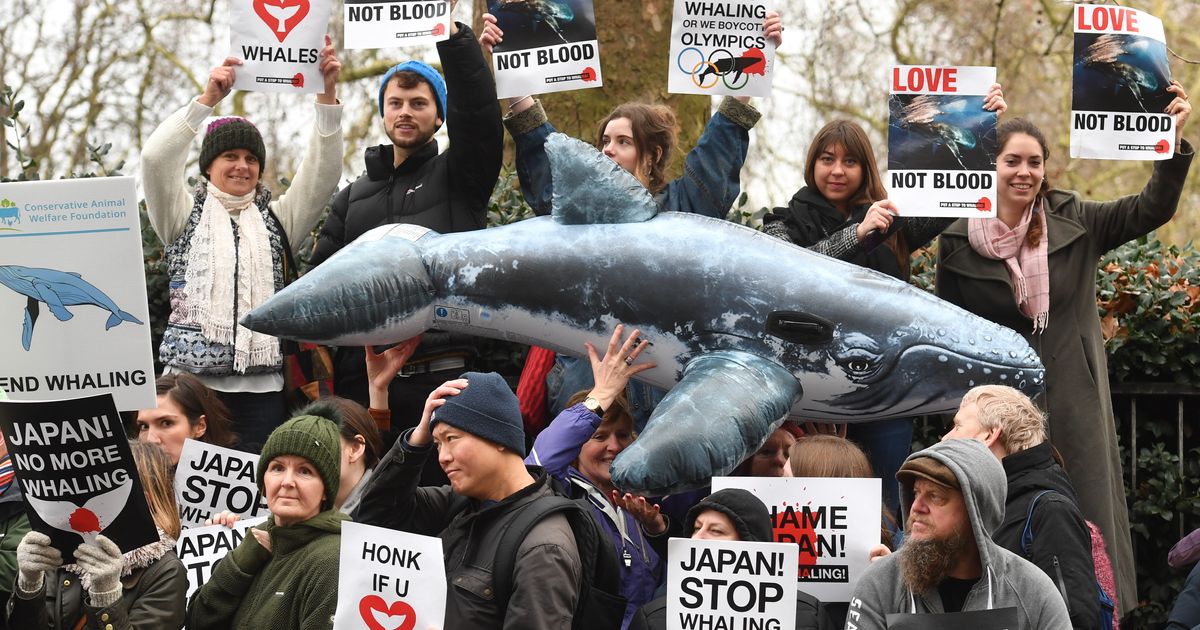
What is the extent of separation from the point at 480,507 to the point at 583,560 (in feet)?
1.15

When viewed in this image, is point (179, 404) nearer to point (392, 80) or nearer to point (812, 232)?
point (392, 80)

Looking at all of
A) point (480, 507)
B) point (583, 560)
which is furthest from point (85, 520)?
point (583, 560)

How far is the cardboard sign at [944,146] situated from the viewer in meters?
5.68

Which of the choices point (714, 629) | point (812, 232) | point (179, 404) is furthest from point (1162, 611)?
point (179, 404)

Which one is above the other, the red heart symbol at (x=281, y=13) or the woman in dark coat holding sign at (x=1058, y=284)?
the red heart symbol at (x=281, y=13)

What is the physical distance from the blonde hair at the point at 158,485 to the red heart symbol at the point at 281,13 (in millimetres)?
1672

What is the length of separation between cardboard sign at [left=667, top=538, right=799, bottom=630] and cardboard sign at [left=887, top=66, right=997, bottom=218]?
1627 millimetres

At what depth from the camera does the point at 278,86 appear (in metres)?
6.17

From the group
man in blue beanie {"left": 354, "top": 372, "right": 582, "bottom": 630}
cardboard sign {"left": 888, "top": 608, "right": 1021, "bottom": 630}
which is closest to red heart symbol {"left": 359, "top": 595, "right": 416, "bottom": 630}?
man in blue beanie {"left": 354, "top": 372, "right": 582, "bottom": 630}

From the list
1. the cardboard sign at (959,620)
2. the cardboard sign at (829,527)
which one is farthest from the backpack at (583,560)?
the cardboard sign at (959,620)

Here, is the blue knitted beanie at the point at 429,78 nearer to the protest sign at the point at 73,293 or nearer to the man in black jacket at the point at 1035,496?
the protest sign at the point at 73,293

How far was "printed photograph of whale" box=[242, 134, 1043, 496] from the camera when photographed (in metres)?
5.09

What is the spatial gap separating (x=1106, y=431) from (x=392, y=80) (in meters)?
3.09

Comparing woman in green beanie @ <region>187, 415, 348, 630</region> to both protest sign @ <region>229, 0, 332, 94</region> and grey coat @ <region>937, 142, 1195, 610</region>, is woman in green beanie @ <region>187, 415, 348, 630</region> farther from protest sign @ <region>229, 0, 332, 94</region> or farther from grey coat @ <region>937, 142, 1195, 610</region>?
grey coat @ <region>937, 142, 1195, 610</region>
